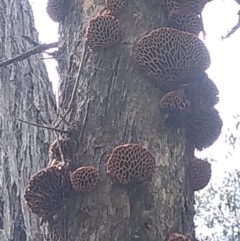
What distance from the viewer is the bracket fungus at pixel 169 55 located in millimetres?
1950

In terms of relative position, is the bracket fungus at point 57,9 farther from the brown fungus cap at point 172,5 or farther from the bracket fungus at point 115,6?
the brown fungus cap at point 172,5

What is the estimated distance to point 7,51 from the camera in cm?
350

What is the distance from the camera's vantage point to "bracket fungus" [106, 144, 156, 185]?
1.75 metres

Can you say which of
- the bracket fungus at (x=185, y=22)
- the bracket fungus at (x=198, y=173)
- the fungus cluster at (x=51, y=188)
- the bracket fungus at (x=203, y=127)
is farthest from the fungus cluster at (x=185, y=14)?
the fungus cluster at (x=51, y=188)

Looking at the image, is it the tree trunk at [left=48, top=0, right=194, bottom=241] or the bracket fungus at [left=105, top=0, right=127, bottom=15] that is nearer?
the tree trunk at [left=48, top=0, right=194, bottom=241]

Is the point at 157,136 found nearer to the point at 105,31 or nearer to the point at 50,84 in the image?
the point at 105,31

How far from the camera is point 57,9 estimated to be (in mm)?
2266

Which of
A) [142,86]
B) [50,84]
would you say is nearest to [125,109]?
[142,86]

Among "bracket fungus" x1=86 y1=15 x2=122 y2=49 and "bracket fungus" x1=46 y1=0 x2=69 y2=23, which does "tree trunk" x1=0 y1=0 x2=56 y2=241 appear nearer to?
"bracket fungus" x1=46 y1=0 x2=69 y2=23

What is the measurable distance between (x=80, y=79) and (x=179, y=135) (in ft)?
1.29

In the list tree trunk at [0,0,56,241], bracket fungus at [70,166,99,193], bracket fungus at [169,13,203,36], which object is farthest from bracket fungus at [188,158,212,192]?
tree trunk at [0,0,56,241]

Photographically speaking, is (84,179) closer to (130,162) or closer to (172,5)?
(130,162)

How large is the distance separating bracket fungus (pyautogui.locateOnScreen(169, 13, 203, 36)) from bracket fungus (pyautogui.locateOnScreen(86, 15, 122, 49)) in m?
0.20

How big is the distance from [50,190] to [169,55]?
60 cm
